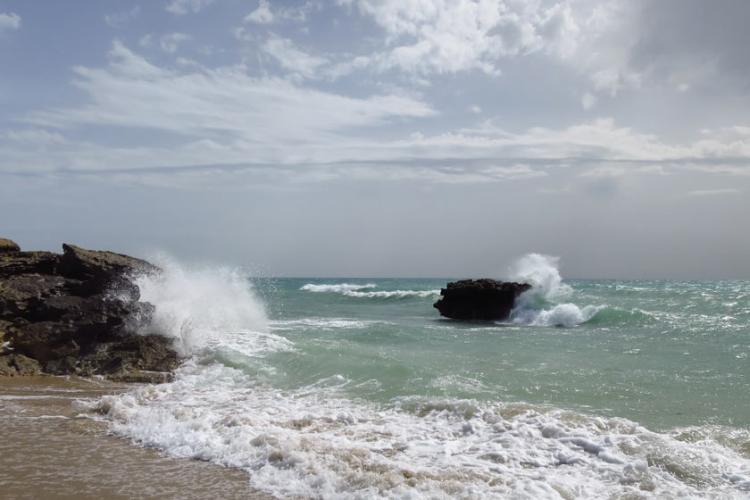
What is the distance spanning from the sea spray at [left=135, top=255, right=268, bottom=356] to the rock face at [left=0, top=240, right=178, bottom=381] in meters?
0.49

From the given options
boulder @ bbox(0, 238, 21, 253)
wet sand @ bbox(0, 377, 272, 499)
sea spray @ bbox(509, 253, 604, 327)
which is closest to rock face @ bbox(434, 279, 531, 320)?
sea spray @ bbox(509, 253, 604, 327)

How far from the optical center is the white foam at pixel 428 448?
482cm

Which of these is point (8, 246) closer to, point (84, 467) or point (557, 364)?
point (84, 467)

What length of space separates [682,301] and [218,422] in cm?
2344

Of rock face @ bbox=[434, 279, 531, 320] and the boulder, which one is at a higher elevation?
the boulder

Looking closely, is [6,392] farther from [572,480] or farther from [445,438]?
[572,480]

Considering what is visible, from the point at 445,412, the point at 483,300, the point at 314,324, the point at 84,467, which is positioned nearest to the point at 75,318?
the point at 84,467

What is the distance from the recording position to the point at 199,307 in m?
13.7

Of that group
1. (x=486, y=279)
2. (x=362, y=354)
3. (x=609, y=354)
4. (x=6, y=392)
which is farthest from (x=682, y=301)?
(x=6, y=392)

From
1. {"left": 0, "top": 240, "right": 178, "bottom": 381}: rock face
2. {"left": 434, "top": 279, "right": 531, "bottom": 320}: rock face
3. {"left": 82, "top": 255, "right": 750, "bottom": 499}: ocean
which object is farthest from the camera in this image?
{"left": 434, "top": 279, "right": 531, "bottom": 320}: rock face

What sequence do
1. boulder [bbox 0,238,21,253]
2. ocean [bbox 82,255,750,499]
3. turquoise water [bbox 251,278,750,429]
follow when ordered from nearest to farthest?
ocean [bbox 82,255,750,499] → turquoise water [bbox 251,278,750,429] → boulder [bbox 0,238,21,253]

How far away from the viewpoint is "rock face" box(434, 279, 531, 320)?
22.1 meters

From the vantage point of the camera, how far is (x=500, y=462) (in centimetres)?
542

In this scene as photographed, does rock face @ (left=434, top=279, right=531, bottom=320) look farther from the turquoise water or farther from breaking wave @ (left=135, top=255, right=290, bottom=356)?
breaking wave @ (left=135, top=255, right=290, bottom=356)
